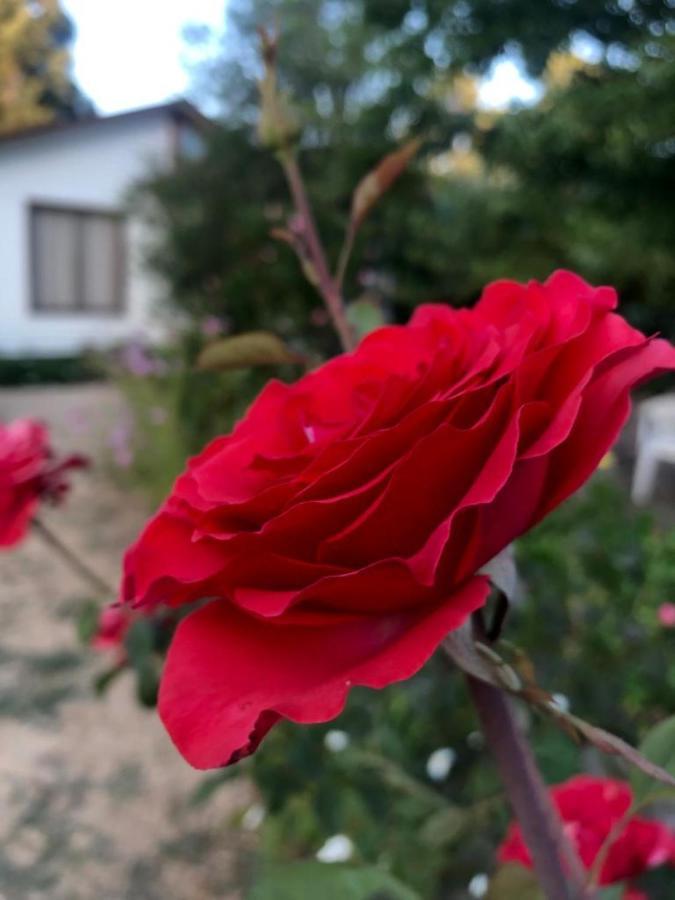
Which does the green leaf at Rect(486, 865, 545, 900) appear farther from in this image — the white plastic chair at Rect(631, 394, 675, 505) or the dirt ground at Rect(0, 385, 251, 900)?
the white plastic chair at Rect(631, 394, 675, 505)

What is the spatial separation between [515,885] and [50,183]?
29.7 ft

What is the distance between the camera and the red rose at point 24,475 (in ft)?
2.06

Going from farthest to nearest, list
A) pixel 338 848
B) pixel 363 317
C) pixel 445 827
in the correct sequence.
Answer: pixel 338 848 → pixel 445 827 → pixel 363 317

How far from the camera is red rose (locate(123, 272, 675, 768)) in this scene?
0.63 ft

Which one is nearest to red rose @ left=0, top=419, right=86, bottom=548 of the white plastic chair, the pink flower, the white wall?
the pink flower

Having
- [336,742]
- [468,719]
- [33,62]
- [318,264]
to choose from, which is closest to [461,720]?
[468,719]

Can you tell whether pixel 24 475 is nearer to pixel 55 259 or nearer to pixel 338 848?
pixel 338 848

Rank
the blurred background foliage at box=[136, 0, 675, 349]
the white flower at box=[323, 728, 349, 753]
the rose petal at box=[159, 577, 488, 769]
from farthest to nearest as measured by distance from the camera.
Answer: the blurred background foliage at box=[136, 0, 675, 349]
the white flower at box=[323, 728, 349, 753]
the rose petal at box=[159, 577, 488, 769]

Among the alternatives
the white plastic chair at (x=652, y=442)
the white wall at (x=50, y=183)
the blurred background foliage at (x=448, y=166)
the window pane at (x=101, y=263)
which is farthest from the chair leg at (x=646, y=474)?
the window pane at (x=101, y=263)

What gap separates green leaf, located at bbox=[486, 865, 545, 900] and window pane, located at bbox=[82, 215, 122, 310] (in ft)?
29.7

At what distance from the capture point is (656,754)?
268 millimetres

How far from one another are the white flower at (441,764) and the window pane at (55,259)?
28.0ft

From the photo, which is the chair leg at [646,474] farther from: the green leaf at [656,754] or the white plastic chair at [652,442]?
the green leaf at [656,754]

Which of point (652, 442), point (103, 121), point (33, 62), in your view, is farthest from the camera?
point (33, 62)
